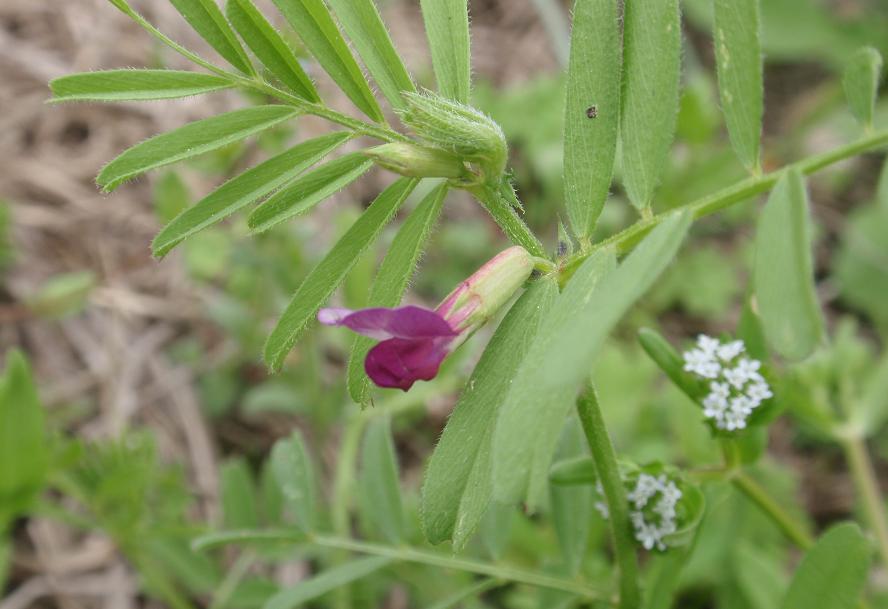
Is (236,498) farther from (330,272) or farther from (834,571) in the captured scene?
(834,571)

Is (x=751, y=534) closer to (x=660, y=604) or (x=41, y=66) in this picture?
(x=660, y=604)

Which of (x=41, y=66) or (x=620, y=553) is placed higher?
(x=41, y=66)

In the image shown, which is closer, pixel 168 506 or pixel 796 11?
pixel 168 506

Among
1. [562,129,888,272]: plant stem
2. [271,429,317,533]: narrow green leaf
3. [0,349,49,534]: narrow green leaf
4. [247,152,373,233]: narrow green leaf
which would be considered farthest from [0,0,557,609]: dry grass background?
[562,129,888,272]: plant stem

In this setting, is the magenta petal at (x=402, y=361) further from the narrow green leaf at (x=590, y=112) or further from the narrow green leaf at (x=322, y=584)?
the narrow green leaf at (x=322, y=584)

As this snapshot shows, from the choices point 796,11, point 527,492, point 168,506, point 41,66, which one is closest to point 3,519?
point 168,506

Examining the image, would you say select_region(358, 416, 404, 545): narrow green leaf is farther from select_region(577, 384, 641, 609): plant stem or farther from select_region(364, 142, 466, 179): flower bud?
select_region(364, 142, 466, 179): flower bud

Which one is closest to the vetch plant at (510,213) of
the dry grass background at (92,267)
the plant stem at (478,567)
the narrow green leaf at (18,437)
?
the plant stem at (478,567)
